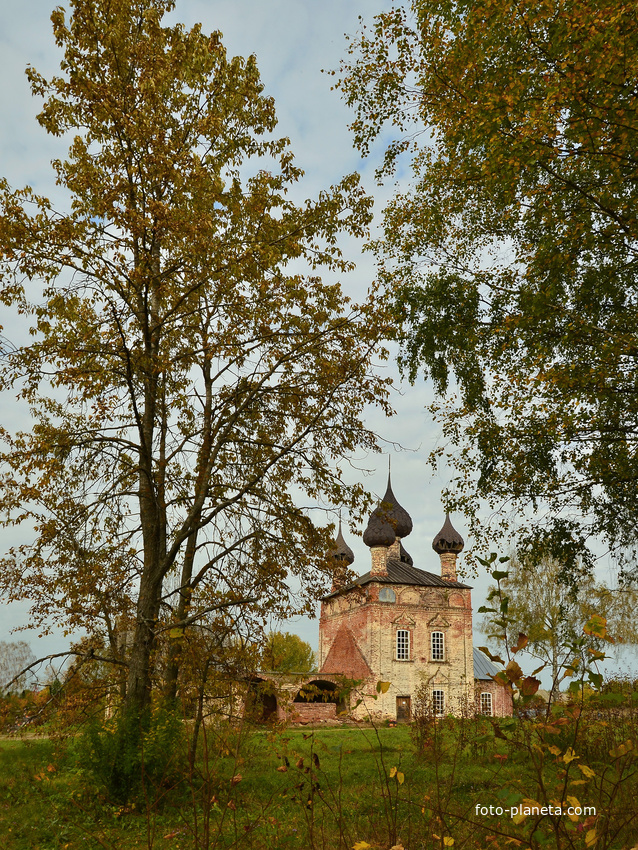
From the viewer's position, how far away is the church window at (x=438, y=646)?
123 feet

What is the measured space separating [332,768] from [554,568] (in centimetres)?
2732

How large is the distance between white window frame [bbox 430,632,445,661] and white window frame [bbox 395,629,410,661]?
1.48 metres

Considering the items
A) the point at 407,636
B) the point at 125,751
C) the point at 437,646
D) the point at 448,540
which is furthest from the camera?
the point at 448,540

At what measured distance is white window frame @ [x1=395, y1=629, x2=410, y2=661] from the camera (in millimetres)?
36688

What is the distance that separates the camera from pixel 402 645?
121 feet

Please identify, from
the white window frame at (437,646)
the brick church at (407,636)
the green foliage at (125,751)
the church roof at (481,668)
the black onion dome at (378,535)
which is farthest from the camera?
the church roof at (481,668)

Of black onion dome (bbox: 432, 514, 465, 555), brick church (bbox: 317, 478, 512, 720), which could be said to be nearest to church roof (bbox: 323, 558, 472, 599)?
brick church (bbox: 317, 478, 512, 720)

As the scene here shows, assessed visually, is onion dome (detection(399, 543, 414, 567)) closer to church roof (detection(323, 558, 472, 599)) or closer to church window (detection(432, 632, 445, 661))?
church roof (detection(323, 558, 472, 599))

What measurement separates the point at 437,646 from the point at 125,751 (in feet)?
104

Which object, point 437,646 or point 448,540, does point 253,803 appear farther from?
point 448,540

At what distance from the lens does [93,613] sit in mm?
9414

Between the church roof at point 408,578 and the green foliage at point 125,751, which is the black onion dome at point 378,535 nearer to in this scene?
the church roof at point 408,578

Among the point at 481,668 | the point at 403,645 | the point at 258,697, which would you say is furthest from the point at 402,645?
the point at 258,697

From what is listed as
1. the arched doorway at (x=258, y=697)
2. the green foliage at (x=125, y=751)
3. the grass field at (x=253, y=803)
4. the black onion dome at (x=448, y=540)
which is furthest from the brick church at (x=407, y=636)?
the arched doorway at (x=258, y=697)
